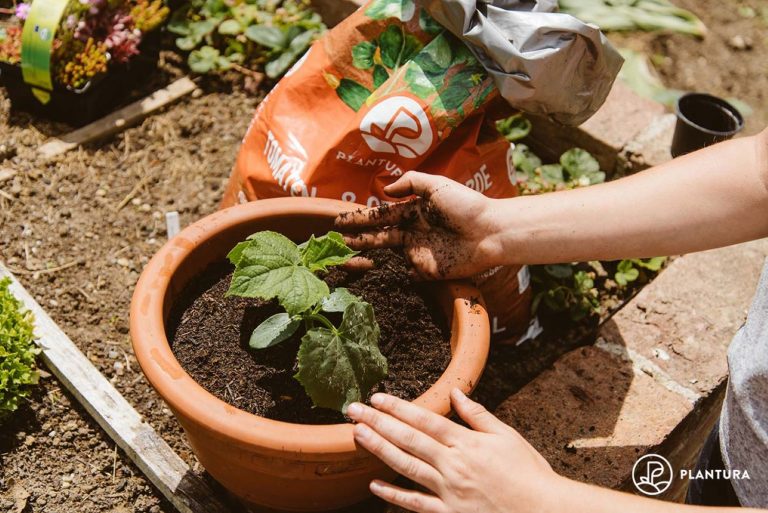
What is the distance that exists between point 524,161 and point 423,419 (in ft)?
4.72

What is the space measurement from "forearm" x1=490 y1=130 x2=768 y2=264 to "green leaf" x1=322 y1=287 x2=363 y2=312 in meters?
0.36

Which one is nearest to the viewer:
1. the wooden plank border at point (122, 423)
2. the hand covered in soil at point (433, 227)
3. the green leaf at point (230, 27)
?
the hand covered in soil at point (433, 227)

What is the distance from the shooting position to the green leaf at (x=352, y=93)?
196cm

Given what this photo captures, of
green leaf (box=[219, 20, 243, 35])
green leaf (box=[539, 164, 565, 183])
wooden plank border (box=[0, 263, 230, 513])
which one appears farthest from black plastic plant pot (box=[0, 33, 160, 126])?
green leaf (box=[539, 164, 565, 183])

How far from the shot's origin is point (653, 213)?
146 centimetres

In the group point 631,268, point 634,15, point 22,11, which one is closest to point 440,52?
point 631,268

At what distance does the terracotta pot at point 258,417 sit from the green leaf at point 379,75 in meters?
0.37

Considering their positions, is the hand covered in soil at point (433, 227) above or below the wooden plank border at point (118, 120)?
above

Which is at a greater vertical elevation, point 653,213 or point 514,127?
point 653,213

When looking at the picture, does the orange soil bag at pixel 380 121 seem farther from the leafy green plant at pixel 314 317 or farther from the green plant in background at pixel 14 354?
the green plant in background at pixel 14 354

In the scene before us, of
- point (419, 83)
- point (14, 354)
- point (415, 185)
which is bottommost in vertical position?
point (14, 354)

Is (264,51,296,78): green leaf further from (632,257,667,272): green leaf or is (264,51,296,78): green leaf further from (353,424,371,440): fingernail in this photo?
(353,424,371,440): fingernail

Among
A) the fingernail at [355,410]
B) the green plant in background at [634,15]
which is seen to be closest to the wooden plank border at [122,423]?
the fingernail at [355,410]

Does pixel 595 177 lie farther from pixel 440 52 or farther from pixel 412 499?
pixel 412 499
